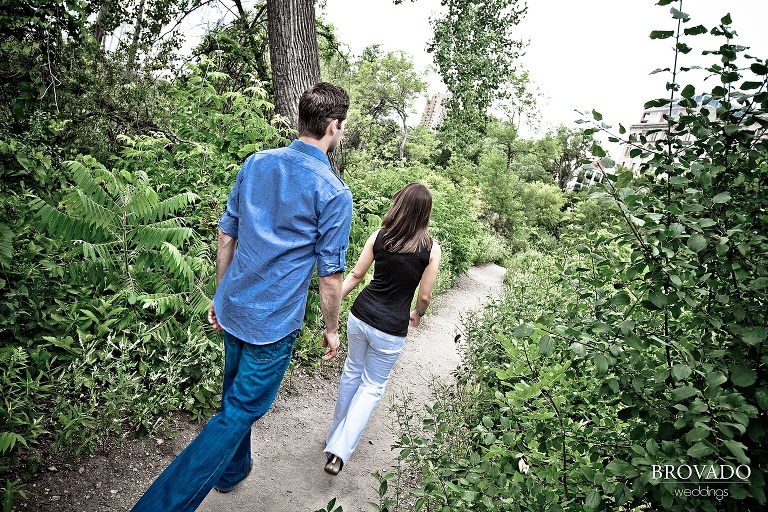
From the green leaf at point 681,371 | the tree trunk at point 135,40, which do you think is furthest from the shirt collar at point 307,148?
the tree trunk at point 135,40

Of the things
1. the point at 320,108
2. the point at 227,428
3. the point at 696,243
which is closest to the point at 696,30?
the point at 696,243

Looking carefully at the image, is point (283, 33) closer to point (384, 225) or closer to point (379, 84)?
point (384, 225)

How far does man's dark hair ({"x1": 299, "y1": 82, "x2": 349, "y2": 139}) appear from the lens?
2711 mm

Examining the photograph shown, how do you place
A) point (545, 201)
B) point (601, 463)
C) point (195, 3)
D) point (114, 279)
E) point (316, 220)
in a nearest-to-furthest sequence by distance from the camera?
point (601, 463) < point (316, 220) < point (114, 279) < point (195, 3) < point (545, 201)

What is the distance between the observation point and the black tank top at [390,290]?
370 cm

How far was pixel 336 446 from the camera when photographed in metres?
3.64

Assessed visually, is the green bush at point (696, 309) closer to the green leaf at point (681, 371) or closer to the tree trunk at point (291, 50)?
the green leaf at point (681, 371)

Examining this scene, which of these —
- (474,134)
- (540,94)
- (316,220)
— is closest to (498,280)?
(474,134)

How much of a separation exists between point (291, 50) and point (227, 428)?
474 centimetres

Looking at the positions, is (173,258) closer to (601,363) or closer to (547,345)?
(547,345)

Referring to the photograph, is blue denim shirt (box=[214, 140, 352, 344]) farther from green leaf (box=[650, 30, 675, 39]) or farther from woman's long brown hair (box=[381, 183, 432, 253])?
green leaf (box=[650, 30, 675, 39])

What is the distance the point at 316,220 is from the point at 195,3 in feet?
27.3

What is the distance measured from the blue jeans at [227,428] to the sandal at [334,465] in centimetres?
114

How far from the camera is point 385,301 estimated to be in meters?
3.72
